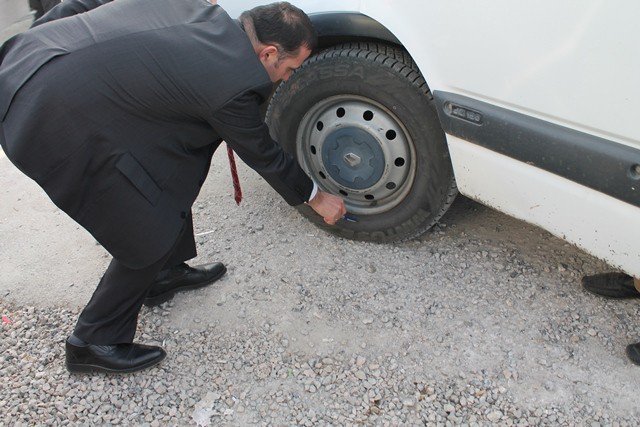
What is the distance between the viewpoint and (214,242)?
3.20 meters

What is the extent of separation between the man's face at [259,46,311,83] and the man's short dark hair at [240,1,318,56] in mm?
25

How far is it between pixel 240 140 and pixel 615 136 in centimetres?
123

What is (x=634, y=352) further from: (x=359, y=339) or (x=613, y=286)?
Result: (x=359, y=339)

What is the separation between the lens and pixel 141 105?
2016 millimetres

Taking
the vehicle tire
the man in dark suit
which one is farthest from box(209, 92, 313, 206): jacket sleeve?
the vehicle tire

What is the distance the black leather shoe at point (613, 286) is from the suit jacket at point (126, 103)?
155 cm

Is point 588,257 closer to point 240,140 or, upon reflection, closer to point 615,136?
point 615,136

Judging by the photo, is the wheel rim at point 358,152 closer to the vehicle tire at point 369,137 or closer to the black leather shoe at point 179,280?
the vehicle tire at point 369,137

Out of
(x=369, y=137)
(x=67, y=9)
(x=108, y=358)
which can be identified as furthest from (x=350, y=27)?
(x=108, y=358)

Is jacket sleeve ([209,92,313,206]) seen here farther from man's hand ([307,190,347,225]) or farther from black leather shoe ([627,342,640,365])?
black leather shoe ([627,342,640,365])

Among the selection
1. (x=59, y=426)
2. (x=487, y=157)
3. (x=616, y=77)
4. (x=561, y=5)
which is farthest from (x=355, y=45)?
(x=59, y=426)

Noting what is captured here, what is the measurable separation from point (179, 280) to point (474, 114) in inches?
60.0

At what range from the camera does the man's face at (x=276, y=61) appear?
2119 mm

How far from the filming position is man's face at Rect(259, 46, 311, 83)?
212cm
